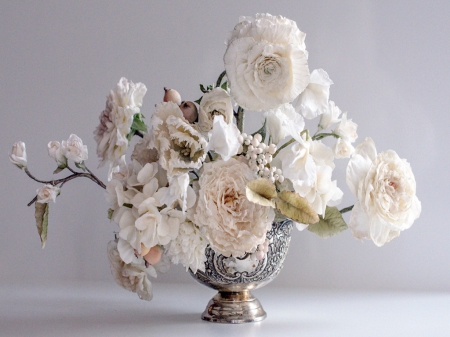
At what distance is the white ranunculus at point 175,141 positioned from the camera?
0.93 metres

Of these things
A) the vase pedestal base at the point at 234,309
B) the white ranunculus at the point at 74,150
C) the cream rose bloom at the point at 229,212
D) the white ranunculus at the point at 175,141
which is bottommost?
the vase pedestal base at the point at 234,309

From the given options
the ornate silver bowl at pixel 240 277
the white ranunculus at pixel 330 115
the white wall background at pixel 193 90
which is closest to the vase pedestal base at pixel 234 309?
the ornate silver bowl at pixel 240 277

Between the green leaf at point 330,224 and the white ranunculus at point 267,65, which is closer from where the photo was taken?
the white ranunculus at point 267,65

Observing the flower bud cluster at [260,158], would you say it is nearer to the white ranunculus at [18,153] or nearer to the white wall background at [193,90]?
the white ranunculus at [18,153]

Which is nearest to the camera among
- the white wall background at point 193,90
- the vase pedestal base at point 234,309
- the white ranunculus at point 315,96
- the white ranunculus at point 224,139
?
the white ranunculus at point 224,139

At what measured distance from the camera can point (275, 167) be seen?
95cm

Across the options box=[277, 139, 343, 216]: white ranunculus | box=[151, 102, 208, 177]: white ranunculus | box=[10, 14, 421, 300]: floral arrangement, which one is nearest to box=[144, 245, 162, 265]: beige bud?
box=[10, 14, 421, 300]: floral arrangement

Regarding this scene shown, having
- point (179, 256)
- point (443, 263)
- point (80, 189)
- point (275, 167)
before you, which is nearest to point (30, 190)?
point (80, 189)

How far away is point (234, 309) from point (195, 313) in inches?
6.3

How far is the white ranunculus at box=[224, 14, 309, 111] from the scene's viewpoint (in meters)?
0.91

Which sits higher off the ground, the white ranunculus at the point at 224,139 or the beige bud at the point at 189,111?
the beige bud at the point at 189,111

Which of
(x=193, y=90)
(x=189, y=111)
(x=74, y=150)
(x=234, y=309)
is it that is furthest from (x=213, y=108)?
(x=193, y=90)

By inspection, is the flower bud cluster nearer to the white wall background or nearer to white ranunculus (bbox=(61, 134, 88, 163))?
white ranunculus (bbox=(61, 134, 88, 163))

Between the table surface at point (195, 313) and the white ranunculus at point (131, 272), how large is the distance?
0.24ft
